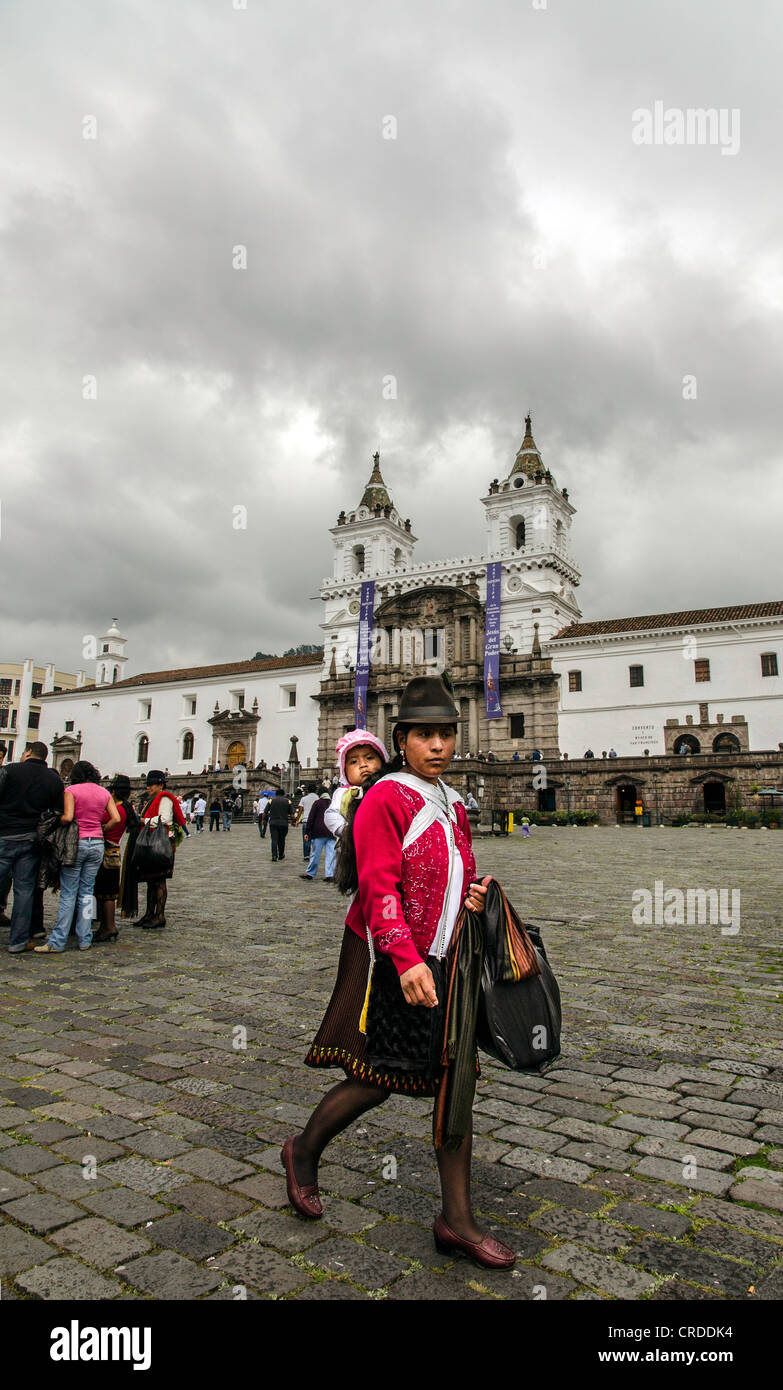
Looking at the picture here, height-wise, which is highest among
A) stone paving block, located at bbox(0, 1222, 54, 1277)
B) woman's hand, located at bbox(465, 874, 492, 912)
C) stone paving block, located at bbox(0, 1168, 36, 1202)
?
woman's hand, located at bbox(465, 874, 492, 912)

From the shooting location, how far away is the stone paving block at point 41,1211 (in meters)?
2.80

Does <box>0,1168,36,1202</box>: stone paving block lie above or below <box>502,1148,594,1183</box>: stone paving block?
above

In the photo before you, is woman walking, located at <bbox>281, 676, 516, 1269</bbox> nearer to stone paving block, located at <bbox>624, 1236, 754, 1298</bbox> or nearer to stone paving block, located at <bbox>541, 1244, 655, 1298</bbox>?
stone paving block, located at <bbox>541, 1244, 655, 1298</bbox>

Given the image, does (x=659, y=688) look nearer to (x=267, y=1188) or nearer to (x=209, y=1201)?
(x=267, y=1188)

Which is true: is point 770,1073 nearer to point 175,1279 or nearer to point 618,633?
point 175,1279

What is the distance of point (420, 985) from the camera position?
8.23ft

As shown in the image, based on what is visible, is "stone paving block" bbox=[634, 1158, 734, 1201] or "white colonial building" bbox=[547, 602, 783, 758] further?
"white colonial building" bbox=[547, 602, 783, 758]

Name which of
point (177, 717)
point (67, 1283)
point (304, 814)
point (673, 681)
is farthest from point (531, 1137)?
point (177, 717)

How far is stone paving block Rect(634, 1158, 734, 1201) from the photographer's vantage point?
3094mm

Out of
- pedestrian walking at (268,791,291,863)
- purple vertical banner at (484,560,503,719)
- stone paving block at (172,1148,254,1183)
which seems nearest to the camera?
stone paving block at (172,1148,254,1183)

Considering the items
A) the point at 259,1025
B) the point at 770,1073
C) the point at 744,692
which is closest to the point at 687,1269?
the point at 770,1073

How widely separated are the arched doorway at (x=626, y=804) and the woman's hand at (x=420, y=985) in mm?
35510

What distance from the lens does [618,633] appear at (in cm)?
4178

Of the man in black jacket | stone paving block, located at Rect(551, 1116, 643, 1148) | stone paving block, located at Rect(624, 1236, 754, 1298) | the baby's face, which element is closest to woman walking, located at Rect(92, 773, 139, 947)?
the man in black jacket
